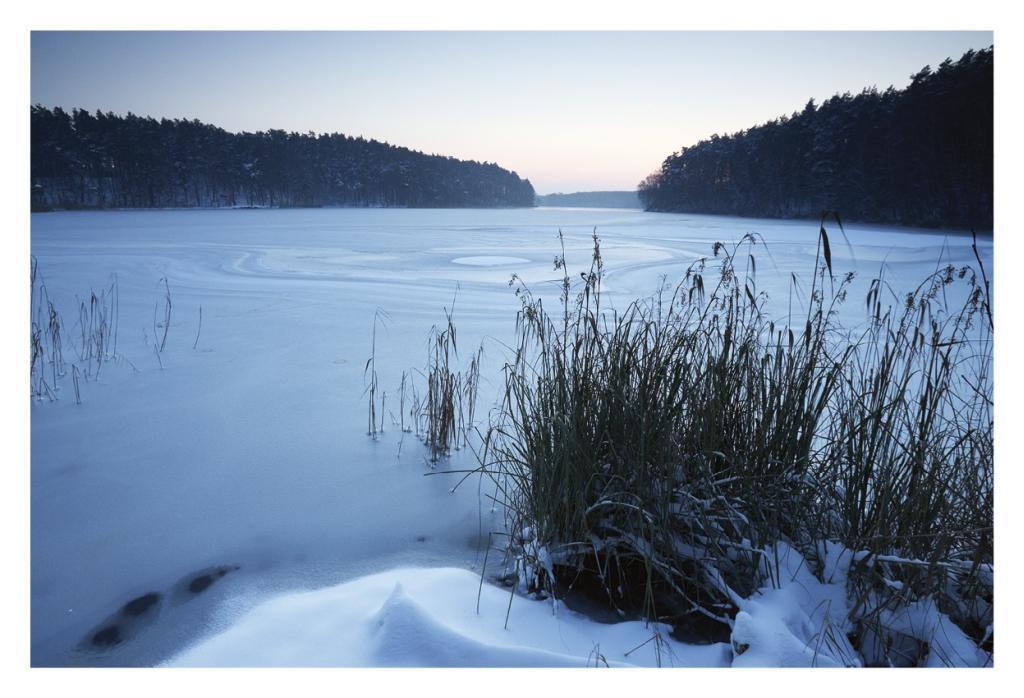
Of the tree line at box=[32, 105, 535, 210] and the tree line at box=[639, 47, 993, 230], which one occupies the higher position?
the tree line at box=[32, 105, 535, 210]

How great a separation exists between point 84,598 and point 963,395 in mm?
4242

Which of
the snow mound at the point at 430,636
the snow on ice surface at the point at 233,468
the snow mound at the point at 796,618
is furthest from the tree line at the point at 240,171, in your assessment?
the snow mound at the point at 796,618

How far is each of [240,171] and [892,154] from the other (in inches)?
1751

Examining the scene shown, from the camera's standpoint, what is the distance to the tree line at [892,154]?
6.45ft

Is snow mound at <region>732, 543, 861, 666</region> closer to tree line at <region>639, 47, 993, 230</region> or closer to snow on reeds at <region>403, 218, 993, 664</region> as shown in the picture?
snow on reeds at <region>403, 218, 993, 664</region>

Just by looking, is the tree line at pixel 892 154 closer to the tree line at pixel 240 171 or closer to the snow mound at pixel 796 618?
the snow mound at pixel 796 618

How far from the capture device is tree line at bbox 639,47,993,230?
1967 millimetres

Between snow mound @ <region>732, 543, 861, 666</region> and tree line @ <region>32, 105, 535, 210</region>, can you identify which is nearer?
snow mound @ <region>732, 543, 861, 666</region>

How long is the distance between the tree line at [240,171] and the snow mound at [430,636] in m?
13.9

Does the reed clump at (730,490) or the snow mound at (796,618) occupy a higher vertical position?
the reed clump at (730,490)

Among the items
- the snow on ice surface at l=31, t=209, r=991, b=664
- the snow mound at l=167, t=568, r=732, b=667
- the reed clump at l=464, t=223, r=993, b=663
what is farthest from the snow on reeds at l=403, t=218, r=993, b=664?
the snow on ice surface at l=31, t=209, r=991, b=664

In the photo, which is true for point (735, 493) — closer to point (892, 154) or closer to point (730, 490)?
point (730, 490)

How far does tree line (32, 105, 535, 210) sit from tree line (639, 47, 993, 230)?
Answer: 14.3m
